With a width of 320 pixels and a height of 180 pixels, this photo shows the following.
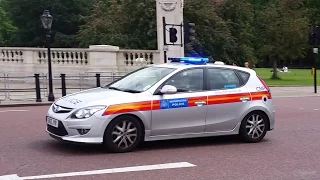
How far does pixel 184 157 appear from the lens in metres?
8.24

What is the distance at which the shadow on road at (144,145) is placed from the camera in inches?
338

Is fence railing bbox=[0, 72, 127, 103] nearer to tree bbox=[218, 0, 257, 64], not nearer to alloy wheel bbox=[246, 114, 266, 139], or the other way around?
alloy wheel bbox=[246, 114, 266, 139]

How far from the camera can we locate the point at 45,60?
28906mm

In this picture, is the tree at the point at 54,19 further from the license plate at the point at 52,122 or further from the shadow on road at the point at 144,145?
the license plate at the point at 52,122

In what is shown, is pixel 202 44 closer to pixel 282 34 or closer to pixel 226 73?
pixel 282 34

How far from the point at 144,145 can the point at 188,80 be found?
4.73 ft

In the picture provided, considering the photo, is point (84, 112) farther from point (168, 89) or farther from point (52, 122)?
point (168, 89)

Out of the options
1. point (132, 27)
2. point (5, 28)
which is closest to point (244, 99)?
point (132, 27)

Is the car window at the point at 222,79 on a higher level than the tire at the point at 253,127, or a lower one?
higher

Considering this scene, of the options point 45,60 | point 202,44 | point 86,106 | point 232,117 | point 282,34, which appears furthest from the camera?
point 282,34

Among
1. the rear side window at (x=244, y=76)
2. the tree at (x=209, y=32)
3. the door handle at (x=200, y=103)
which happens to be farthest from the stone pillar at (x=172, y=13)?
the door handle at (x=200, y=103)

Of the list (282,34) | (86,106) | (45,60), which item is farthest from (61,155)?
(282,34)

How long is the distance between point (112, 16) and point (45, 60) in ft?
38.4

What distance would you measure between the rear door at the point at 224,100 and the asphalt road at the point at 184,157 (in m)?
0.43
